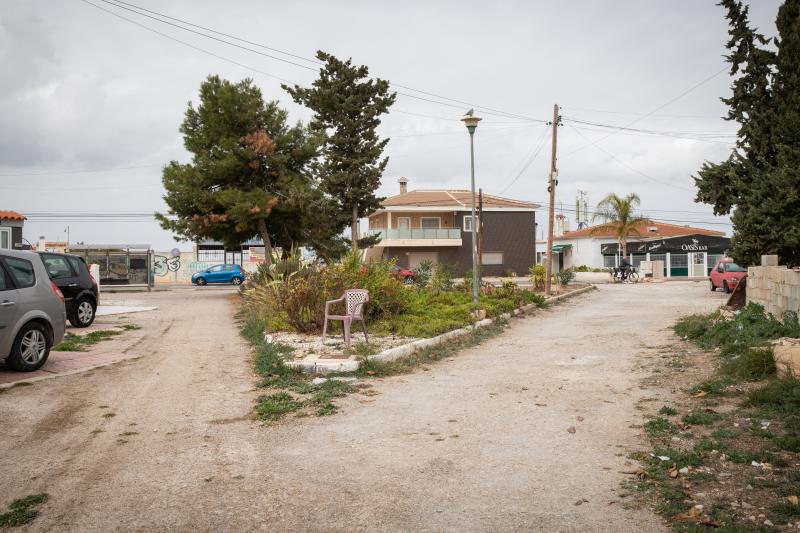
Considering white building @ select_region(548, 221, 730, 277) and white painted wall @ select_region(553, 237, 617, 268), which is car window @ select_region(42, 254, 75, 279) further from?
white painted wall @ select_region(553, 237, 617, 268)

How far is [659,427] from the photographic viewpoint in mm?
5633

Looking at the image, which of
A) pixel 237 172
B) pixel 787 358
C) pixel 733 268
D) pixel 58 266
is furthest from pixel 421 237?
pixel 787 358

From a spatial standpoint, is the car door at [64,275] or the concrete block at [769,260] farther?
the car door at [64,275]

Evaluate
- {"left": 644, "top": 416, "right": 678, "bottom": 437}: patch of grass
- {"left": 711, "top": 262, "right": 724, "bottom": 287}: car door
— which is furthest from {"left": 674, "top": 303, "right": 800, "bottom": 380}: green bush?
{"left": 711, "top": 262, "right": 724, "bottom": 287}: car door

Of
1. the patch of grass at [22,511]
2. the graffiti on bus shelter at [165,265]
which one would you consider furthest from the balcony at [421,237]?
the patch of grass at [22,511]

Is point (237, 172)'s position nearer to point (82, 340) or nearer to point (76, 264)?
point (76, 264)

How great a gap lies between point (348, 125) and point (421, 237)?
1812cm

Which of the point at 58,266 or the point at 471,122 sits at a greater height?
the point at 471,122

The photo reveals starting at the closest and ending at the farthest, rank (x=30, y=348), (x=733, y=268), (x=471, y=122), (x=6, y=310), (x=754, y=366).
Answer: (x=754, y=366), (x=6, y=310), (x=30, y=348), (x=471, y=122), (x=733, y=268)

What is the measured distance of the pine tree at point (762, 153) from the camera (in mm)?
15295

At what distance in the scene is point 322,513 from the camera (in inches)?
153

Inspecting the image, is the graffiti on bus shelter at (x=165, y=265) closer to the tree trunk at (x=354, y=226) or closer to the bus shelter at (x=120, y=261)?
the bus shelter at (x=120, y=261)

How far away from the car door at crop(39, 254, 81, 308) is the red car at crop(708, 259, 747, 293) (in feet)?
78.2

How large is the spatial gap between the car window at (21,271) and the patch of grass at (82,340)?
94.0 inches
